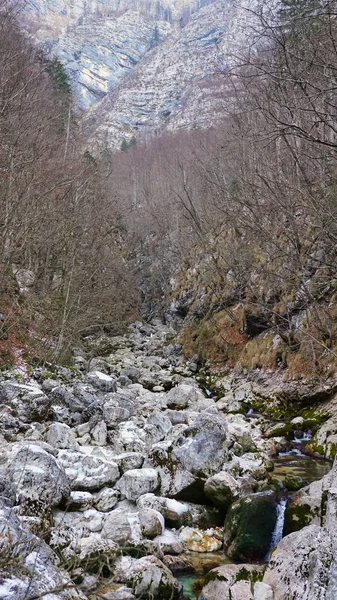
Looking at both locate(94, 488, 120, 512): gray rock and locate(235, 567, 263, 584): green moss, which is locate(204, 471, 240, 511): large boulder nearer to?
locate(94, 488, 120, 512): gray rock

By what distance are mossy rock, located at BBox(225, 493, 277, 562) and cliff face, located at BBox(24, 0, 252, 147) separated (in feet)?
213

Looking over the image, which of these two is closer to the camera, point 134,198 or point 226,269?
point 226,269

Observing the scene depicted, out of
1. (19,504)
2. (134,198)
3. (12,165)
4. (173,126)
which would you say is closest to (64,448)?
(19,504)

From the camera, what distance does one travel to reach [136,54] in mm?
121688

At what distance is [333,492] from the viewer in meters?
4.36

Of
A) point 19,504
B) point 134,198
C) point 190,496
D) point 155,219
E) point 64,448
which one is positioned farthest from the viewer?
point 134,198

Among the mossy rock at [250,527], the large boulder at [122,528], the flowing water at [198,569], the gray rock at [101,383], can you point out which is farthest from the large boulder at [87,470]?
the gray rock at [101,383]

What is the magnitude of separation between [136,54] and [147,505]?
134380 mm

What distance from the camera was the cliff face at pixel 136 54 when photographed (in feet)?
285

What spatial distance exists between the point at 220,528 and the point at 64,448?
2375 mm

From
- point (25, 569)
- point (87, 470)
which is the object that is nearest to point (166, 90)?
point (87, 470)

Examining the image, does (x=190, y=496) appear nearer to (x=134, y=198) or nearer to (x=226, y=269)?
(x=226, y=269)

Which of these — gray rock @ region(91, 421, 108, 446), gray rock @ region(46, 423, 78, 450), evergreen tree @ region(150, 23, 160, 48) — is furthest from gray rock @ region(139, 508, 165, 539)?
evergreen tree @ region(150, 23, 160, 48)

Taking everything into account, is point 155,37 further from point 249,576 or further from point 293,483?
point 249,576
